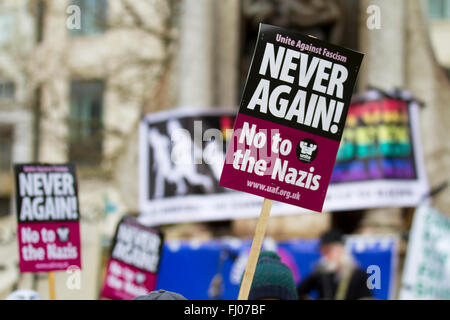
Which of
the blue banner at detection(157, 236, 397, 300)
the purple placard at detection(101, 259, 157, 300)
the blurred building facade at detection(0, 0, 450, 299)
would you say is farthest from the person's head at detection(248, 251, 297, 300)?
the blurred building facade at detection(0, 0, 450, 299)

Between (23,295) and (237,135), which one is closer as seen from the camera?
(237,135)

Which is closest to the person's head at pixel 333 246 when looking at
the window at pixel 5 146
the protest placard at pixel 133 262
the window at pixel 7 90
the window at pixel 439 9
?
the protest placard at pixel 133 262

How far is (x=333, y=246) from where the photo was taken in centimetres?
823

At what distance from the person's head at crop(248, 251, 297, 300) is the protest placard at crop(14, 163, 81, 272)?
2.46 meters

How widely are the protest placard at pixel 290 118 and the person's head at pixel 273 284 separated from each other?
0.38 metres

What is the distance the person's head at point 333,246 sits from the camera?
26.5 ft

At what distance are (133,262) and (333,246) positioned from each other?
2084 millimetres

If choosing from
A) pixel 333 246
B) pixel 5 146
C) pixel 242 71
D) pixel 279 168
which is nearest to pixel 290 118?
pixel 279 168

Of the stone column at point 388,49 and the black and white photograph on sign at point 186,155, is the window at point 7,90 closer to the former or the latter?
the black and white photograph on sign at point 186,155

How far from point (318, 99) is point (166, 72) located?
32.8ft

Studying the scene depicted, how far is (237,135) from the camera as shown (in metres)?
4.18

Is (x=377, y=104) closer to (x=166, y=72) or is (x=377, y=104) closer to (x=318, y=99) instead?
(x=166, y=72)
